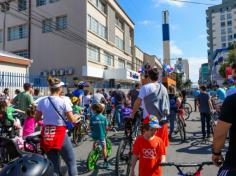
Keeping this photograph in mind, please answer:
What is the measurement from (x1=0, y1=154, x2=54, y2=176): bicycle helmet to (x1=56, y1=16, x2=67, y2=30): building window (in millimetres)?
32481

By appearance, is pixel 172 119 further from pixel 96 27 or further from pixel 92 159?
pixel 96 27

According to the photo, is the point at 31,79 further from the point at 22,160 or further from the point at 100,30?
the point at 100,30

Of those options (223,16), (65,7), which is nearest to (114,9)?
(65,7)

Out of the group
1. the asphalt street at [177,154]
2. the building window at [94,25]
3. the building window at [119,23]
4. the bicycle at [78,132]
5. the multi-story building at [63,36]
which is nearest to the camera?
the asphalt street at [177,154]

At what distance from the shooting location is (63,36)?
3359cm

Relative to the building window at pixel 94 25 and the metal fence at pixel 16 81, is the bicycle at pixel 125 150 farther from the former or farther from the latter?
the building window at pixel 94 25

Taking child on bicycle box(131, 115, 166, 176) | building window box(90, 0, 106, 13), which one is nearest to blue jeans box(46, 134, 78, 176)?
child on bicycle box(131, 115, 166, 176)

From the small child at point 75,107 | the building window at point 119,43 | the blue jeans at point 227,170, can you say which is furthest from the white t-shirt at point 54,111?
the building window at point 119,43

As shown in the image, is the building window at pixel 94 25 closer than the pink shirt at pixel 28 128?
No

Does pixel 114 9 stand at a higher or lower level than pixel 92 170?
higher

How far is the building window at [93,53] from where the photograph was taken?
34.3 metres

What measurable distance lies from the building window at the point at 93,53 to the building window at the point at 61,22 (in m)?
3.56

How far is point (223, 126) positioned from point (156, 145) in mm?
1478

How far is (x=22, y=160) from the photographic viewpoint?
2.65 meters
